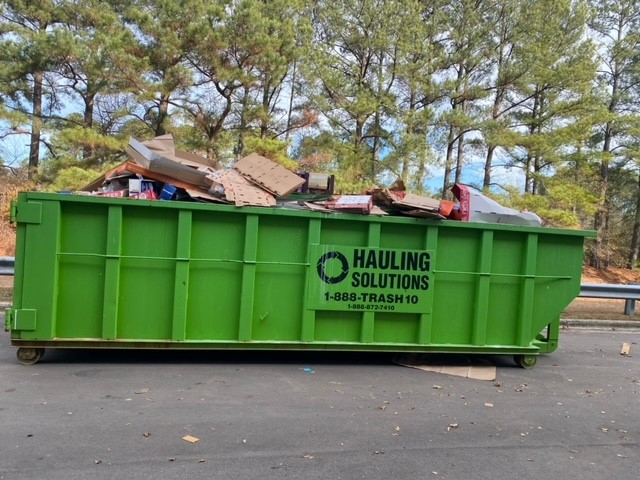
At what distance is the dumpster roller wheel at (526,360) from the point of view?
20.0 ft

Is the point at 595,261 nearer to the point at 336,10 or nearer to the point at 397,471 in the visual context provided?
the point at 336,10

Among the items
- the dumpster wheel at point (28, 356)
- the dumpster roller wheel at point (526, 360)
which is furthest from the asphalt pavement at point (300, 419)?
the dumpster roller wheel at point (526, 360)

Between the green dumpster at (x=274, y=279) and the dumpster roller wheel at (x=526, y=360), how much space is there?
24 mm

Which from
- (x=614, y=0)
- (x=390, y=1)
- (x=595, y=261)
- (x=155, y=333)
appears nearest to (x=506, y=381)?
(x=155, y=333)

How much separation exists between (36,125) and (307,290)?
62.9ft

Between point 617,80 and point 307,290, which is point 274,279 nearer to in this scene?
point 307,290

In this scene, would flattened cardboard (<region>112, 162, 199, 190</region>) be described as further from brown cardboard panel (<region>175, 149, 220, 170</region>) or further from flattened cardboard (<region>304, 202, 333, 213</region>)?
flattened cardboard (<region>304, 202, 333, 213</region>)

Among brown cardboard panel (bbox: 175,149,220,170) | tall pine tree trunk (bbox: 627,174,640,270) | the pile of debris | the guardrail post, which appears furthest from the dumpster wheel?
tall pine tree trunk (bbox: 627,174,640,270)

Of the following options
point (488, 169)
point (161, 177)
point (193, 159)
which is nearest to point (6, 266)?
point (193, 159)

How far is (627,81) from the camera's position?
25.8 m

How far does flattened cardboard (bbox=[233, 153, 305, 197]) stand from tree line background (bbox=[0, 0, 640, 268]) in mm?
9175

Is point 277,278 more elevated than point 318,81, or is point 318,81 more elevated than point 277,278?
point 318,81

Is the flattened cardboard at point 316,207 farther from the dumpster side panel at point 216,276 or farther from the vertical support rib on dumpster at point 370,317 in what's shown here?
the dumpster side panel at point 216,276

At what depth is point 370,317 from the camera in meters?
5.64
